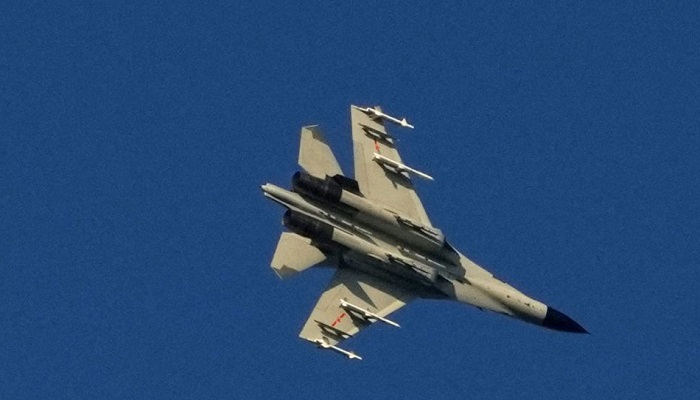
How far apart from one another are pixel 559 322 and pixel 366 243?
7.85 m

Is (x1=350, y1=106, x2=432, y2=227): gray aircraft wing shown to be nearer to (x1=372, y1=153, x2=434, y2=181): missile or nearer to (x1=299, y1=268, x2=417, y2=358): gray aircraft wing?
(x1=372, y1=153, x2=434, y2=181): missile

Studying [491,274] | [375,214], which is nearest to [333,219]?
[375,214]

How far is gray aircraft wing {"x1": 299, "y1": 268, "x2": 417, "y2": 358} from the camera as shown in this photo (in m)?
64.3

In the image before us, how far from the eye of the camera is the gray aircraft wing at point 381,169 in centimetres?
6481

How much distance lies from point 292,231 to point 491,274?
7482mm

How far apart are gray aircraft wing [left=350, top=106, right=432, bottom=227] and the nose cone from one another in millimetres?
5571

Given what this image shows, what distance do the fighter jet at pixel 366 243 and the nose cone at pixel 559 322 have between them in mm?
1009

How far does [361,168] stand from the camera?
213ft

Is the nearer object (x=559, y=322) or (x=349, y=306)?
(x=349, y=306)

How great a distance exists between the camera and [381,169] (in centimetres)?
6512

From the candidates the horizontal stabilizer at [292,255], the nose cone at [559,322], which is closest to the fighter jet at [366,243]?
the horizontal stabilizer at [292,255]

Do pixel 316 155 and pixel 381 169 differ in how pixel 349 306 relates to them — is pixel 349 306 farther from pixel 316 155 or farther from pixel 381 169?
pixel 316 155

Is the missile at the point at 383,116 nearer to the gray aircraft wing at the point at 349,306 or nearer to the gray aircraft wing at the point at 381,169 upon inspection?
the gray aircraft wing at the point at 381,169

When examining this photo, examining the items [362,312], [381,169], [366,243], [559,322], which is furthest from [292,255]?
[559,322]
